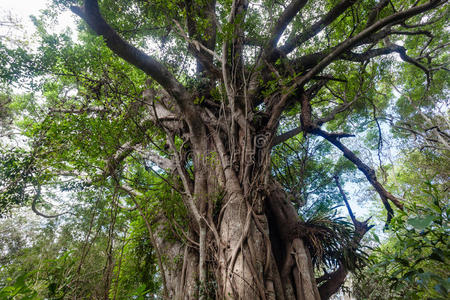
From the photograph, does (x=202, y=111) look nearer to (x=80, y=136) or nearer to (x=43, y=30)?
(x=80, y=136)

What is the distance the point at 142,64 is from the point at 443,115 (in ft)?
39.4

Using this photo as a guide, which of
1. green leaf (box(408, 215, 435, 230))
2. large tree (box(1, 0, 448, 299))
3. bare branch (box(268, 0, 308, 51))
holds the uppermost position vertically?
bare branch (box(268, 0, 308, 51))

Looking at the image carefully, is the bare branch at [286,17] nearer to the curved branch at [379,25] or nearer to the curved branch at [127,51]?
the curved branch at [379,25]

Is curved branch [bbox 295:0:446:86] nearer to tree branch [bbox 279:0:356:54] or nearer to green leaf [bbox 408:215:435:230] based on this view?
tree branch [bbox 279:0:356:54]

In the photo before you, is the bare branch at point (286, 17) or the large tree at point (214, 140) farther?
the bare branch at point (286, 17)

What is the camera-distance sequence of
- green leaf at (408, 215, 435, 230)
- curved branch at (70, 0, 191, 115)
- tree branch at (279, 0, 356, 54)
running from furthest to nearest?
tree branch at (279, 0, 356, 54), curved branch at (70, 0, 191, 115), green leaf at (408, 215, 435, 230)

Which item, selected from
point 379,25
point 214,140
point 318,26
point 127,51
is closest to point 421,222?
point 379,25

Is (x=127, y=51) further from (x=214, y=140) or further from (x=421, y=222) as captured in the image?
(x=421, y=222)

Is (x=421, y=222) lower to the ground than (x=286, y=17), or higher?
lower

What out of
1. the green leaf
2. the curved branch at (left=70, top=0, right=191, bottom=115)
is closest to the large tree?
the curved branch at (left=70, top=0, right=191, bottom=115)

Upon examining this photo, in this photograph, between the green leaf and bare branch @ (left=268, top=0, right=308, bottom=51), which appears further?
bare branch @ (left=268, top=0, right=308, bottom=51)

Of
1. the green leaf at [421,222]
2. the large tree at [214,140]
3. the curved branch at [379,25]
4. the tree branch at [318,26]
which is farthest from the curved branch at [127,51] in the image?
the green leaf at [421,222]

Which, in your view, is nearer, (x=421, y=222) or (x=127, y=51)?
(x=421, y=222)

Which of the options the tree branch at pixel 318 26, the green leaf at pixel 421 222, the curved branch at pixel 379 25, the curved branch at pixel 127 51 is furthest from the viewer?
the tree branch at pixel 318 26
